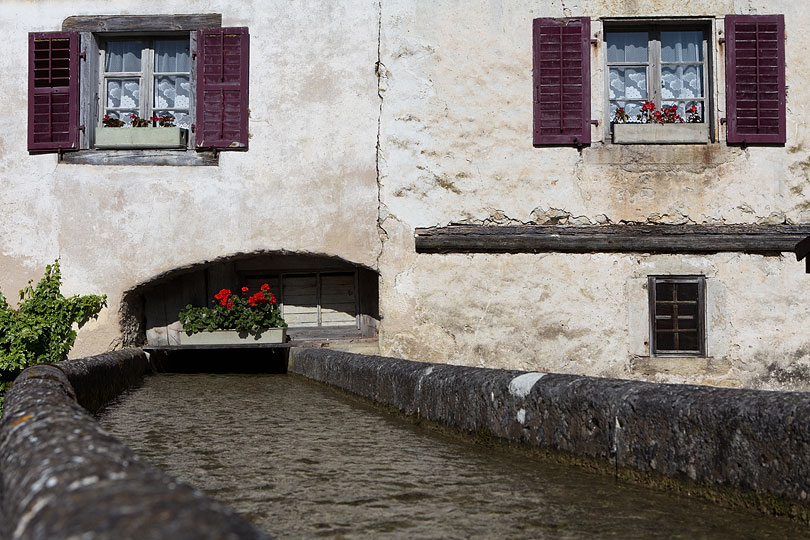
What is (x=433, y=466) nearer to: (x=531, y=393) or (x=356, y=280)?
(x=531, y=393)

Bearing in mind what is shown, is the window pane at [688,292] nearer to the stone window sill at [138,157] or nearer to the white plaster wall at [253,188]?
the white plaster wall at [253,188]

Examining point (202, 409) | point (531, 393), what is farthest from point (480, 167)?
point (531, 393)

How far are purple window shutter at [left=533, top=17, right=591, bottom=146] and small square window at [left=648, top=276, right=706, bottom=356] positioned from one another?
168cm

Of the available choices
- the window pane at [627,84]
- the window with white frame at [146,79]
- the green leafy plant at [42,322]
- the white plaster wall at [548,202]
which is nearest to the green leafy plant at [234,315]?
the green leafy plant at [42,322]

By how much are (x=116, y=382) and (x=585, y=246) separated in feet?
16.0

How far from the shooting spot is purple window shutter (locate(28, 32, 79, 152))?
9.52 m

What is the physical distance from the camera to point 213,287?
10.5 m

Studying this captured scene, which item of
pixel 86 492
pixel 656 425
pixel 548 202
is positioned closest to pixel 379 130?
pixel 548 202

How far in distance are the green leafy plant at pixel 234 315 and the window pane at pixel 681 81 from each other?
181 inches

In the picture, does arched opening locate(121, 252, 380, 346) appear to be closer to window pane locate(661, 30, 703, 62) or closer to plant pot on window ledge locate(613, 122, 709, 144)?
plant pot on window ledge locate(613, 122, 709, 144)

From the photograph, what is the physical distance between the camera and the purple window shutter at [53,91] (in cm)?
952

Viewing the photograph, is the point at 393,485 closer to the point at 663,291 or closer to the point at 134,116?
the point at 663,291

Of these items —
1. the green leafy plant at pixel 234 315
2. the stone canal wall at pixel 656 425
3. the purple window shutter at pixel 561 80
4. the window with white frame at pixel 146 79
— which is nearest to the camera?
the stone canal wall at pixel 656 425

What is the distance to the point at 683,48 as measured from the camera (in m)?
9.64
